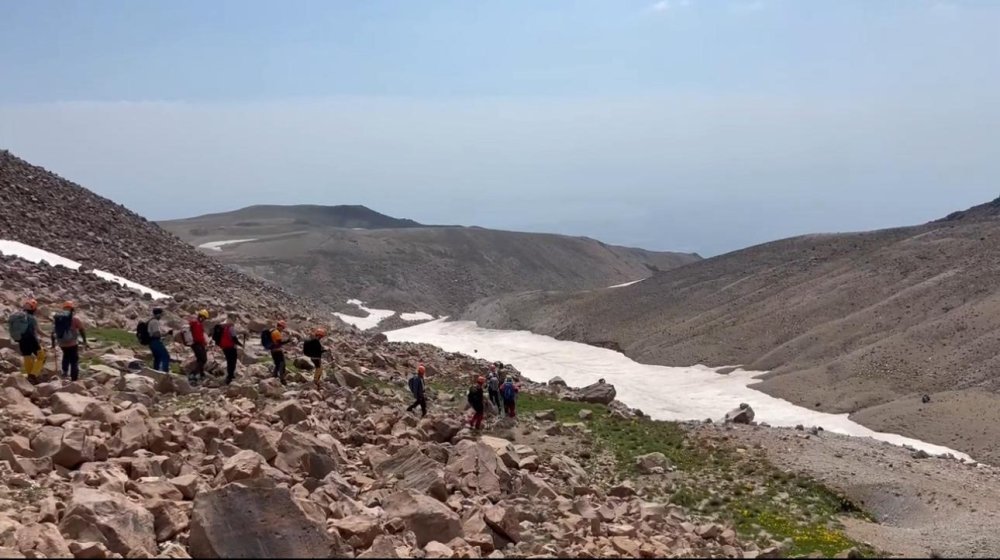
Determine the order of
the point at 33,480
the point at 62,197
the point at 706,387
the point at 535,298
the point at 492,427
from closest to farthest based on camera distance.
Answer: the point at 33,480, the point at 492,427, the point at 62,197, the point at 706,387, the point at 535,298

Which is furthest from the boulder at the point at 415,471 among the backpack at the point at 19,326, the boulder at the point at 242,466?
the backpack at the point at 19,326

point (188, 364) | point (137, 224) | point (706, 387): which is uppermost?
point (137, 224)

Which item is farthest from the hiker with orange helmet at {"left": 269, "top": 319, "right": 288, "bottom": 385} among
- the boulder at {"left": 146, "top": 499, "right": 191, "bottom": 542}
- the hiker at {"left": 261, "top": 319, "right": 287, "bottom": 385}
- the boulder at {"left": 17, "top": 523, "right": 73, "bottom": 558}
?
the boulder at {"left": 17, "top": 523, "right": 73, "bottom": 558}

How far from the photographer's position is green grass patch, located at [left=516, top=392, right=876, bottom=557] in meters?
17.9

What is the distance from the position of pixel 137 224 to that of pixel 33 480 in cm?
3757

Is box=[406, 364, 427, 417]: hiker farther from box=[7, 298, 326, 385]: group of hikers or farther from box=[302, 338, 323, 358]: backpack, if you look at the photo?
box=[302, 338, 323, 358]: backpack

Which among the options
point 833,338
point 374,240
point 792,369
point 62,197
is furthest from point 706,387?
point 374,240

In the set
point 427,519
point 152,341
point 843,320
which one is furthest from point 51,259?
point 843,320

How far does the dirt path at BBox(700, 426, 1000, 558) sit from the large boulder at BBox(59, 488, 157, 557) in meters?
13.2

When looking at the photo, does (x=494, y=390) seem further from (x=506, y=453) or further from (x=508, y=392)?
(x=506, y=453)

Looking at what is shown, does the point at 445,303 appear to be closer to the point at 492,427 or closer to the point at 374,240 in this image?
the point at 374,240

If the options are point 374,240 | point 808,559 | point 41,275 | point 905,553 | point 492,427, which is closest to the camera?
point 808,559

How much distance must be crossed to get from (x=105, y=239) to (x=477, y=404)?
25.8 meters

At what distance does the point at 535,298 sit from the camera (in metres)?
91.8
